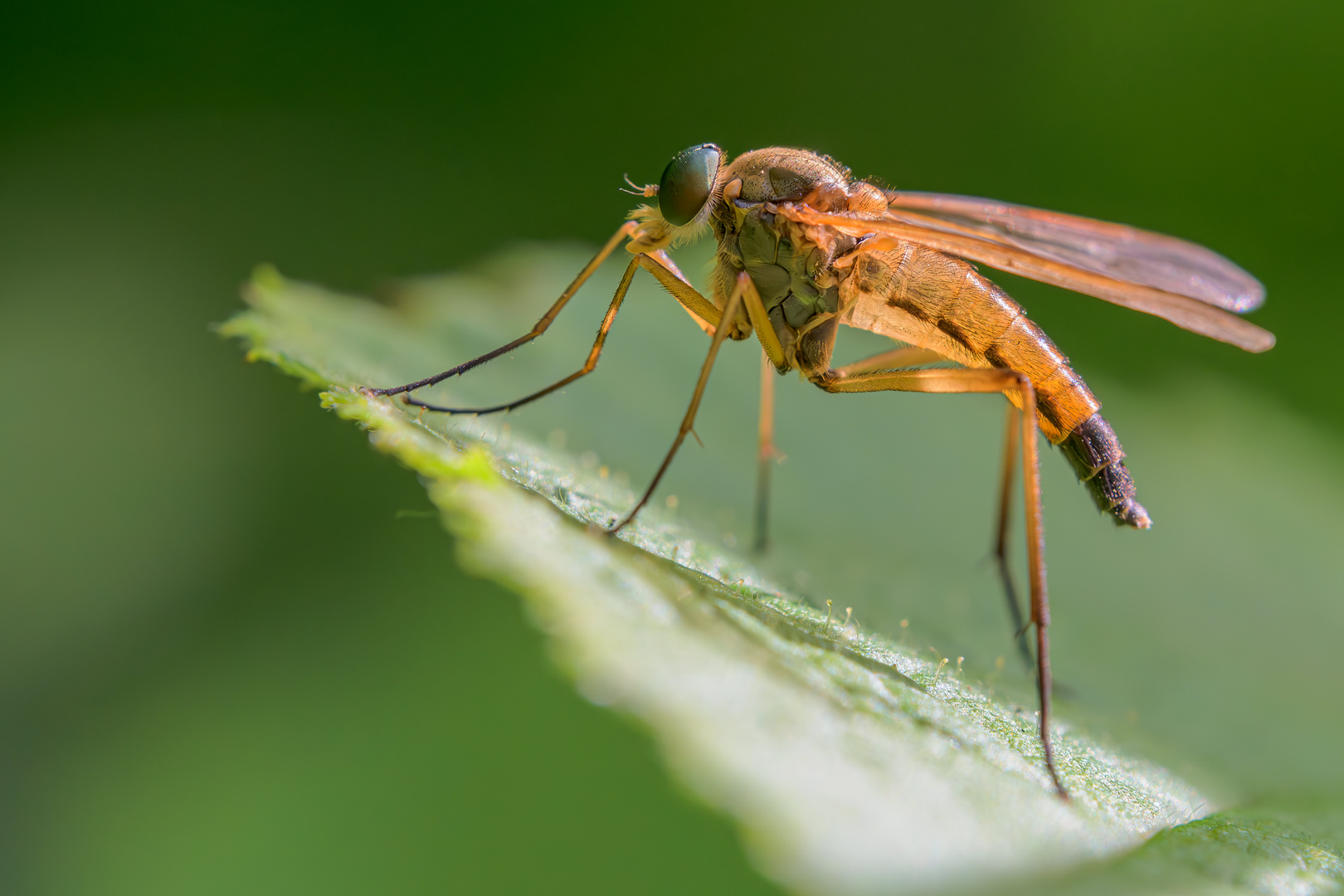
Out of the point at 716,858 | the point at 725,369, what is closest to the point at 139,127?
the point at 725,369

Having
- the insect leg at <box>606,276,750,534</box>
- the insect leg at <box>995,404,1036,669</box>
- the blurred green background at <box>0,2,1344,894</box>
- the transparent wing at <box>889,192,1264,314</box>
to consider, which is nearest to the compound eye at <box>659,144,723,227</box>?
the insect leg at <box>606,276,750,534</box>

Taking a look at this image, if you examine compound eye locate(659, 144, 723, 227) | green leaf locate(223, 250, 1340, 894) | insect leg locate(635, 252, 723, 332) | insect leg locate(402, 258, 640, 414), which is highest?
Answer: compound eye locate(659, 144, 723, 227)

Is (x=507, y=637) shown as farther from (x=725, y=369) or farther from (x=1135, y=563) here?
(x=1135, y=563)

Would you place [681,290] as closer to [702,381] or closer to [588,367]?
[588,367]

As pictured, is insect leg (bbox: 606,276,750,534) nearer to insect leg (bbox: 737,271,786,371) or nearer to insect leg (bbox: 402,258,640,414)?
insect leg (bbox: 737,271,786,371)

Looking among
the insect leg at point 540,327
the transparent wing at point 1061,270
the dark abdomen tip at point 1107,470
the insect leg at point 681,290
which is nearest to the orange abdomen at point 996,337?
the dark abdomen tip at point 1107,470

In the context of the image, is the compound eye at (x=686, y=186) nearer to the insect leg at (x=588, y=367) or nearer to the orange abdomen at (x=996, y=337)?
the insect leg at (x=588, y=367)
